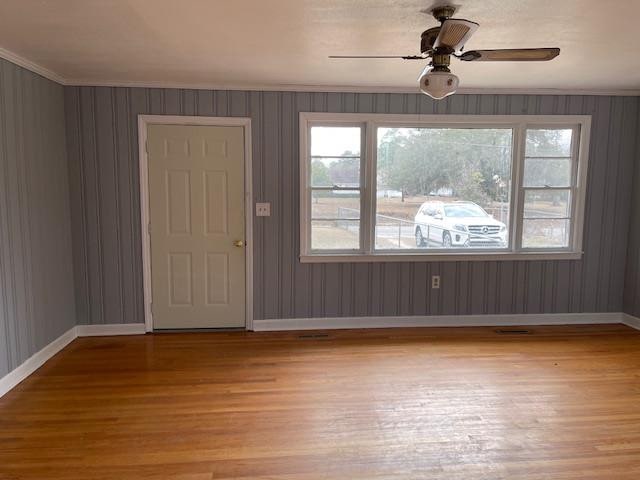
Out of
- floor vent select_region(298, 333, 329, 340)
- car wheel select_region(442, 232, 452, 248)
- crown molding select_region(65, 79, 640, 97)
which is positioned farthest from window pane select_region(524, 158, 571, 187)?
floor vent select_region(298, 333, 329, 340)

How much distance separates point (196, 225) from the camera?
4316 millimetres

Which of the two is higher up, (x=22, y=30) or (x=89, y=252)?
(x=22, y=30)

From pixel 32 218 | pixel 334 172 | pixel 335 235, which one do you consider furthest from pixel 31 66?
pixel 335 235

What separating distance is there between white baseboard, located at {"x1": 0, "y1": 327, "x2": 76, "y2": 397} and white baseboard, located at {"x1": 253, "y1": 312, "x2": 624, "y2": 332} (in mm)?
1702

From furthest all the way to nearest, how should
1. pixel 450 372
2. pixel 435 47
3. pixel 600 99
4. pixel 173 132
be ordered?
pixel 600 99 → pixel 173 132 → pixel 450 372 → pixel 435 47

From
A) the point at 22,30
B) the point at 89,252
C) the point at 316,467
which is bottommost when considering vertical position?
the point at 316,467

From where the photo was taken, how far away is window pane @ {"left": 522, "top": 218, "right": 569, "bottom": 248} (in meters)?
Result: 4.64

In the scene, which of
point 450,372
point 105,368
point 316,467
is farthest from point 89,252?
point 450,372

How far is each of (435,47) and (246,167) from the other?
239 cm

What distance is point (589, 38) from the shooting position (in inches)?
109

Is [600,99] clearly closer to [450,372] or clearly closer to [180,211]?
[450,372]

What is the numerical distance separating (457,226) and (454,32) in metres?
2.77

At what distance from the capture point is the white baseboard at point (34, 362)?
3.13 m

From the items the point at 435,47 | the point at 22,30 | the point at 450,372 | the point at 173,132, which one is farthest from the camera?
the point at 173,132
